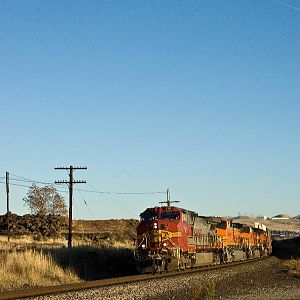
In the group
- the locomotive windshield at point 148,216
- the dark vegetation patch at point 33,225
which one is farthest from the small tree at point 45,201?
the locomotive windshield at point 148,216

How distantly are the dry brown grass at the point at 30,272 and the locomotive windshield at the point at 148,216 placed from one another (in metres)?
5.30

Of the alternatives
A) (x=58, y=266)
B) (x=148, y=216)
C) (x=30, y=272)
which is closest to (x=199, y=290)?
(x=30, y=272)

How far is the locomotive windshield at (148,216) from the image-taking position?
31086mm

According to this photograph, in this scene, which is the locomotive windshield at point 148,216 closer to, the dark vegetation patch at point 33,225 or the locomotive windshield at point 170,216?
the locomotive windshield at point 170,216

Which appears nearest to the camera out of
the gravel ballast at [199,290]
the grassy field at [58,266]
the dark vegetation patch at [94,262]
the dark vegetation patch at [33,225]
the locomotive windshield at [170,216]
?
the gravel ballast at [199,290]

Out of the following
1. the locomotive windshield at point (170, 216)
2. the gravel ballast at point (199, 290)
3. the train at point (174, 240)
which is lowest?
the gravel ballast at point (199, 290)

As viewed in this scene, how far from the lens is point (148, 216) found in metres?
31.5

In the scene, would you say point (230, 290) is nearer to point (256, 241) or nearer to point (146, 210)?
point (146, 210)

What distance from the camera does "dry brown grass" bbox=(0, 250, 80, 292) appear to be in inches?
963

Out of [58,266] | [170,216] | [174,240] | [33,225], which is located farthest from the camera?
[33,225]

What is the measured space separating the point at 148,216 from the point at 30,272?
26.0 ft

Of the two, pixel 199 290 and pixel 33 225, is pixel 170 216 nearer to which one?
pixel 199 290

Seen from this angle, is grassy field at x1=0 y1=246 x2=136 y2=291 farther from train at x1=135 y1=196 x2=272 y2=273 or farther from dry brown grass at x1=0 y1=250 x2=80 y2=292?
train at x1=135 y1=196 x2=272 y2=273

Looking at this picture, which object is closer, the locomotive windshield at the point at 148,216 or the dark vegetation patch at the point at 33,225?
the locomotive windshield at the point at 148,216
